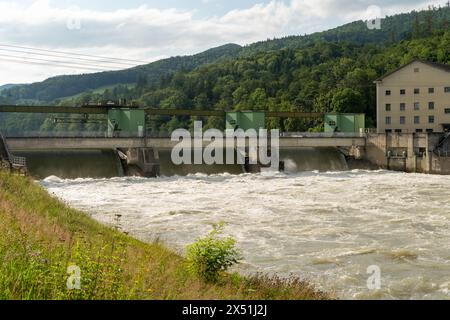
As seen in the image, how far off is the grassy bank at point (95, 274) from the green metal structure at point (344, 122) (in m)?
52.2

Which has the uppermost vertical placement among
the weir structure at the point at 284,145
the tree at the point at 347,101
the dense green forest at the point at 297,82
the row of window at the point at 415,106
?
the dense green forest at the point at 297,82

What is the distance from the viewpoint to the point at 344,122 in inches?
2474

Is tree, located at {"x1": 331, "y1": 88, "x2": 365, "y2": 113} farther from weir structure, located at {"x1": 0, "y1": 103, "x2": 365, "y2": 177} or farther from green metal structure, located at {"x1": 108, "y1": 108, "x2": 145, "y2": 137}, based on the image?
green metal structure, located at {"x1": 108, "y1": 108, "x2": 145, "y2": 137}

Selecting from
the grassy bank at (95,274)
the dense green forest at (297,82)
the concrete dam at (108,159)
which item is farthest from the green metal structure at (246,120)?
the grassy bank at (95,274)

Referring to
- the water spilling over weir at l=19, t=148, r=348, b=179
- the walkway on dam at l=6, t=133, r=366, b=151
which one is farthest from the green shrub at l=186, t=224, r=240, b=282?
the walkway on dam at l=6, t=133, r=366, b=151

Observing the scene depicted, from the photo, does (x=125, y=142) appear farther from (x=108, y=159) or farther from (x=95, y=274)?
(x=95, y=274)

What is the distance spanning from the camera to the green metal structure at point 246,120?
55225 mm

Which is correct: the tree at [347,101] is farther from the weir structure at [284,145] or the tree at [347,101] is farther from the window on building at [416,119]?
the weir structure at [284,145]

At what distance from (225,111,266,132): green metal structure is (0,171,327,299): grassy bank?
1691 inches

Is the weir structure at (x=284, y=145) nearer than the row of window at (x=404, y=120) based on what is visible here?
Yes

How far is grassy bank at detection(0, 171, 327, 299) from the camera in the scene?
675 centimetres

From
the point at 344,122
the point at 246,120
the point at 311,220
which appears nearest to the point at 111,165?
the point at 246,120

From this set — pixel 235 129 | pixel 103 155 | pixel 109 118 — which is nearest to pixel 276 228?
pixel 103 155

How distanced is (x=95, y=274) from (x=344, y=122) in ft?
191
